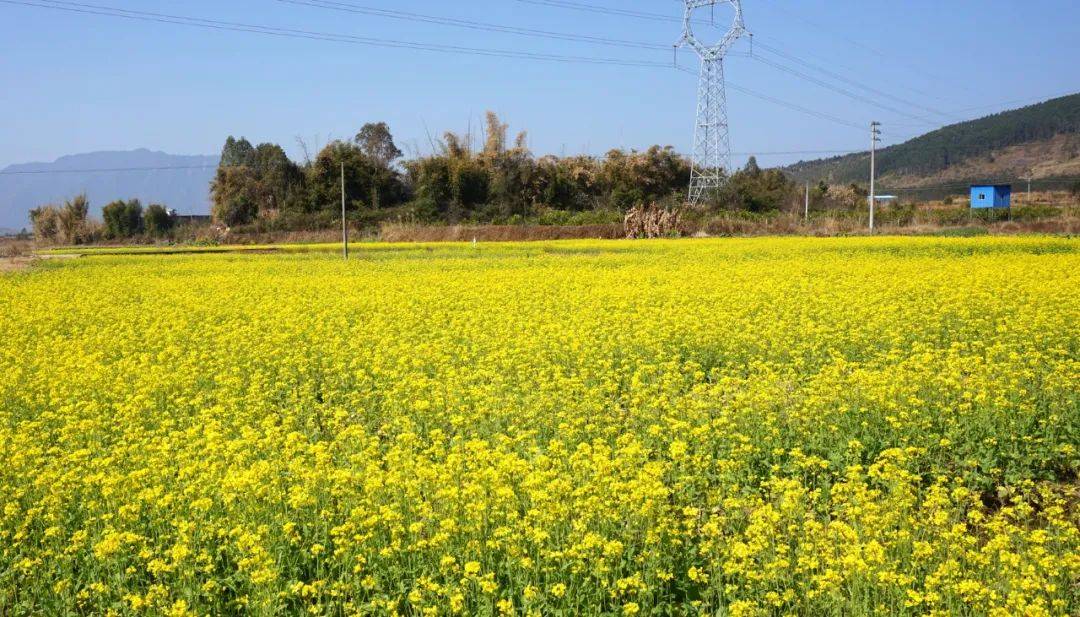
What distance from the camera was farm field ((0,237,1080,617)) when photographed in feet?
15.9

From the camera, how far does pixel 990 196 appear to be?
4812cm

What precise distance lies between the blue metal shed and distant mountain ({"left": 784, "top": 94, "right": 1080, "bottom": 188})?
63.4 m

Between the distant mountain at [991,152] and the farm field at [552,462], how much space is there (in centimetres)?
10703

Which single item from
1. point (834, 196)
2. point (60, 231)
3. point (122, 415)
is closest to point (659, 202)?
point (834, 196)

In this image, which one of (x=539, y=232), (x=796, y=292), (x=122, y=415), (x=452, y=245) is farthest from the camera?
(x=539, y=232)

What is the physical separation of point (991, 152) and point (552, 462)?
130 m

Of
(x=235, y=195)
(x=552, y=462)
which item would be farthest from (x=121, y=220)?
(x=552, y=462)

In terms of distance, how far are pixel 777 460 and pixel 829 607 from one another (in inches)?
96.1

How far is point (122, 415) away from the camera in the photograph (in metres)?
8.38

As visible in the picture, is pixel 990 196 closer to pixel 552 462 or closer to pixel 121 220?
pixel 552 462

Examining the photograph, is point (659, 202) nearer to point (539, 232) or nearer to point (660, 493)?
point (539, 232)

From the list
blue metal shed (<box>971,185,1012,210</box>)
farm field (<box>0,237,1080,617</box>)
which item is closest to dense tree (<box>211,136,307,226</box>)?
blue metal shed (<box>971,185,1012,210</box>)

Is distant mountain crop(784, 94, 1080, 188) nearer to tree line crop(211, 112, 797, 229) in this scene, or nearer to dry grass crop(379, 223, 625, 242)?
tree line crop(211, 112, 797, 229)

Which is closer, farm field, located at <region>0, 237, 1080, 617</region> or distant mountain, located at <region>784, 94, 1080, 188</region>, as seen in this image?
farm field, located at <region>0, 237, 1080, 617</region>
